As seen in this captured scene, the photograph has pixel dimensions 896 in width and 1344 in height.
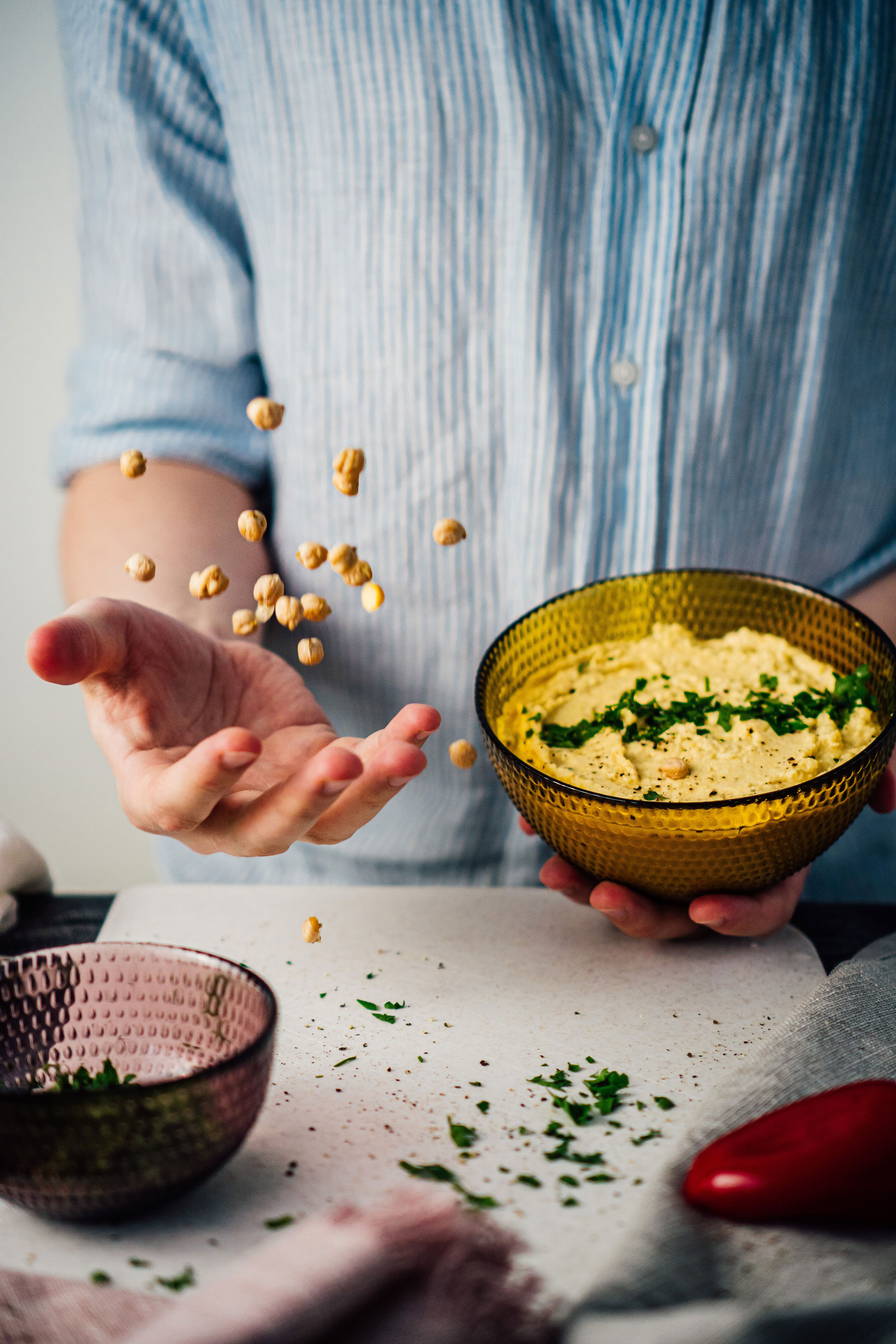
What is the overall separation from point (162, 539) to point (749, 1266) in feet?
3.30

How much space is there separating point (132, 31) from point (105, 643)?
0.92 meters

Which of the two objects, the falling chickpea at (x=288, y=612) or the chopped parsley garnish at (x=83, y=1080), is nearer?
the chopped parsley garnish at (x=83, y=1080)

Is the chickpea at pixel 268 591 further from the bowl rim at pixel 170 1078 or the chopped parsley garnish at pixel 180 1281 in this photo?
the chopped parsley garnish at pixel 180 1281

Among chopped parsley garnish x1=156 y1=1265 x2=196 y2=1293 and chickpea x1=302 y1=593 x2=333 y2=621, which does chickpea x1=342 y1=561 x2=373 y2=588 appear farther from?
chopped parsley garnish x1=156 y1=1265 x2=196 y2=1293

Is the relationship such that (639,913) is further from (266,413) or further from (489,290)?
(489,290)

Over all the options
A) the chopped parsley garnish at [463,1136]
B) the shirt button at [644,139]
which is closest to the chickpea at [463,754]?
the chopped parsley garnish at [463,1136]

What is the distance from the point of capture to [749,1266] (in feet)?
2.15

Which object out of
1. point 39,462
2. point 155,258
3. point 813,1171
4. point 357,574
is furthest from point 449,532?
point 39,462

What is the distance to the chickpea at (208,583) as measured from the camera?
110 cm

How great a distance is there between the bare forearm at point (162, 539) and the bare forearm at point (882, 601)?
859mm

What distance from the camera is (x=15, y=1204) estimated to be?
0.69m

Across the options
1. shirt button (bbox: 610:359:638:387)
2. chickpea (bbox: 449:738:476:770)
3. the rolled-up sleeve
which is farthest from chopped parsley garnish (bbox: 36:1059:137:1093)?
shirt button (bbox: 610:359:638:387)

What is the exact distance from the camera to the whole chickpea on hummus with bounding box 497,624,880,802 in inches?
36.4

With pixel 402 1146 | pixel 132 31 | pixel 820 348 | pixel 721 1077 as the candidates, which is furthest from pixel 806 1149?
pixel 132 31
